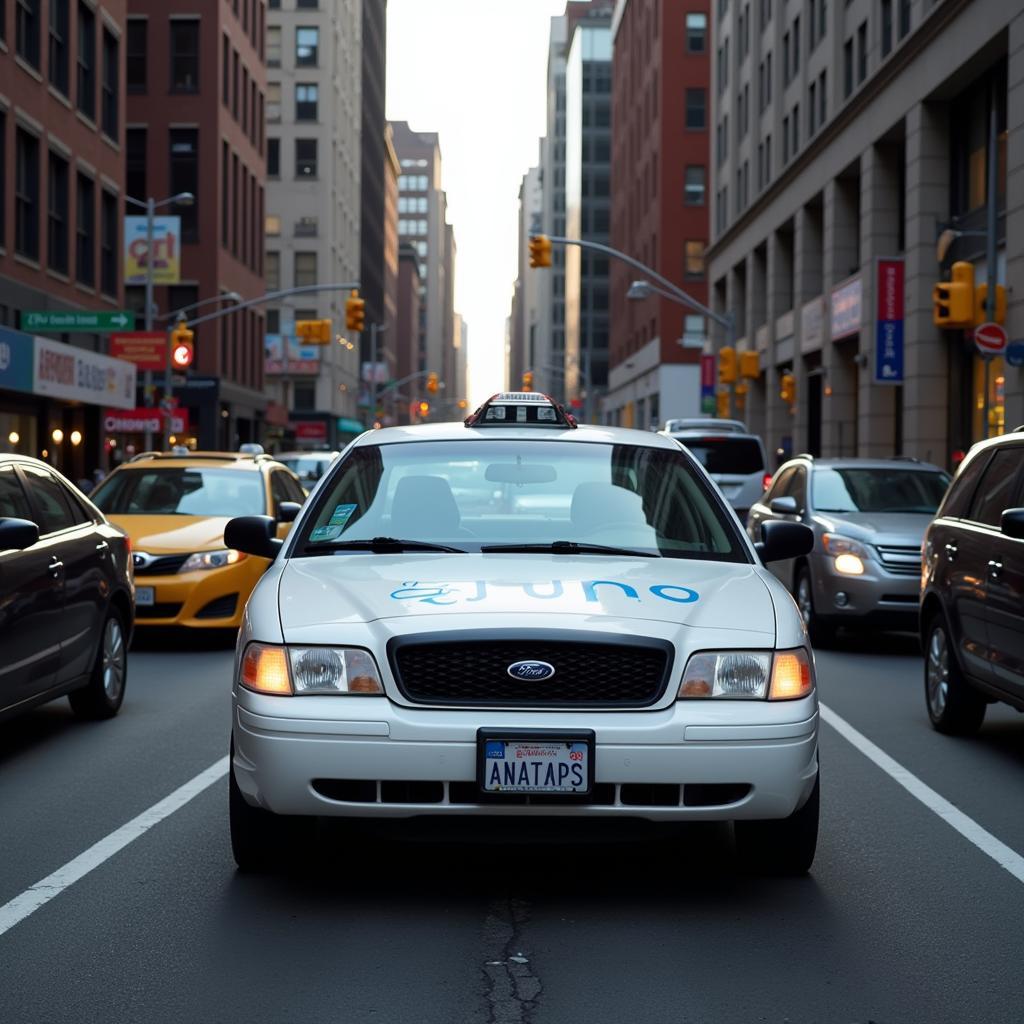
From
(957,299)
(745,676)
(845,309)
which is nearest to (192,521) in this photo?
(745,676)

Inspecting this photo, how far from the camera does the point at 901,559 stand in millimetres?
13812

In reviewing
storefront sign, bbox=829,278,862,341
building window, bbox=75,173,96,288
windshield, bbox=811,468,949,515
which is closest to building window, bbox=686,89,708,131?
storefront sign, bbox=829,278,862,341

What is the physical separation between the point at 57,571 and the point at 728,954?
5.16 m

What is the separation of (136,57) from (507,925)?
196 feet

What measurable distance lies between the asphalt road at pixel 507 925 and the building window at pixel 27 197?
2781cm

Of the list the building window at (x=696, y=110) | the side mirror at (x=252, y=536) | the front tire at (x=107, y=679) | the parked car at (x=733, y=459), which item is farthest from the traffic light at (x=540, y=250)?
the building window at (x=696, y=110)

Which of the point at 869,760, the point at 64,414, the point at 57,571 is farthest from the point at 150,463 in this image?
the point at 64,414

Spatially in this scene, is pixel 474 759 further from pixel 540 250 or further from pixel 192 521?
pixel 540 250

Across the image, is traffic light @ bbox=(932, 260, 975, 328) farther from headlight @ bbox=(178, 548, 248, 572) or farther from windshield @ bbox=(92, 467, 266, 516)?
headlight @ bbox=(178, 548, 248, 572)

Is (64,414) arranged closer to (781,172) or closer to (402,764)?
(781,172)

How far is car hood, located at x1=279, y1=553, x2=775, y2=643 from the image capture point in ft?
17.8

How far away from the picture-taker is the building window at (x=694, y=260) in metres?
78.1

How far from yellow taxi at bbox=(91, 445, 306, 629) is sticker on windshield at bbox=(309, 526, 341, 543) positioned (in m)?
4.92

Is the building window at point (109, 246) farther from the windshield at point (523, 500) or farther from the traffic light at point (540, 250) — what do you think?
the windshield at point (523, 500)
